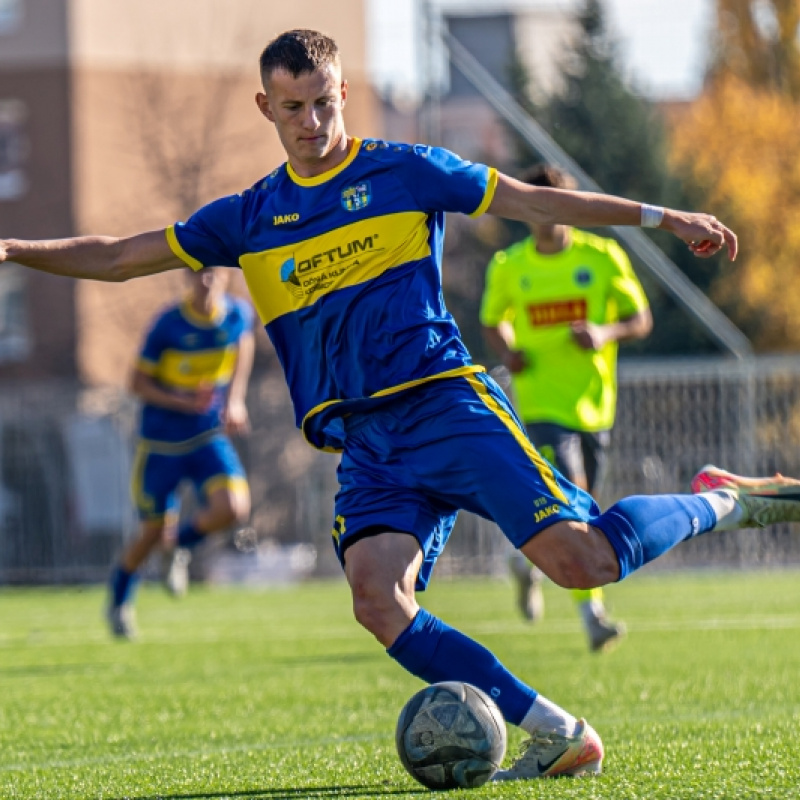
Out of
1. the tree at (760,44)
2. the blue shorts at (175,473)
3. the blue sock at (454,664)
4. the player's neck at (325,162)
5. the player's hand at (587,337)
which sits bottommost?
the blue sock at (454,664)

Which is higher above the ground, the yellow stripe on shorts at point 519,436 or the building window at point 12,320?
the building window at point 12,320

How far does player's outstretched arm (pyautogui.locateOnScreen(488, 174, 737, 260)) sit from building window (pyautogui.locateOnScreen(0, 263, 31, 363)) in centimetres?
3026

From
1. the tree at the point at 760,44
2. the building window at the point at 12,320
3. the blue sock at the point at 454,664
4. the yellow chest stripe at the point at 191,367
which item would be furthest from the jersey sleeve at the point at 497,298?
the tree at the point at 760,44

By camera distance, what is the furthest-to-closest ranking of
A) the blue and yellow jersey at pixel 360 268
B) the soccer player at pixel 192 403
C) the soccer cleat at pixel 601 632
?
1. the soccer player at pixel 192 403
2. the soccer cleat at pixel 601 632
3. the blue and yellow jersey at pixel 360 268

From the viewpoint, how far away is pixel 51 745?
5855mm

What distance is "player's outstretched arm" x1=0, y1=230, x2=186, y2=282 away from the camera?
5.09 metres

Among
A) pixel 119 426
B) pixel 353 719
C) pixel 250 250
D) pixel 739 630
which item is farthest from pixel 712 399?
pixel 250 250

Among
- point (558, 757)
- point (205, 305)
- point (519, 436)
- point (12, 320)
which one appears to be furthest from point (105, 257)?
point (12, 320)

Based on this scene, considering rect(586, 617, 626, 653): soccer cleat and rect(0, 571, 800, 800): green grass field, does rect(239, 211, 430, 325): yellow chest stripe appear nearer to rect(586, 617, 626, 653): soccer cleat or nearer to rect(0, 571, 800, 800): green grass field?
rect(0, 571, 800, 800): green grass field

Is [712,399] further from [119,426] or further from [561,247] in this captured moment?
[561,247]

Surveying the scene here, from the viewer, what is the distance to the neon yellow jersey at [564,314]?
31.1ft

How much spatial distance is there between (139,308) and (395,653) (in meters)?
A: 27.4

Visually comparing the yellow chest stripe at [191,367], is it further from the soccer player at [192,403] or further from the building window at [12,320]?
the building window at [12,320]

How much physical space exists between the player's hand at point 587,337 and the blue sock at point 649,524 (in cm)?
388
